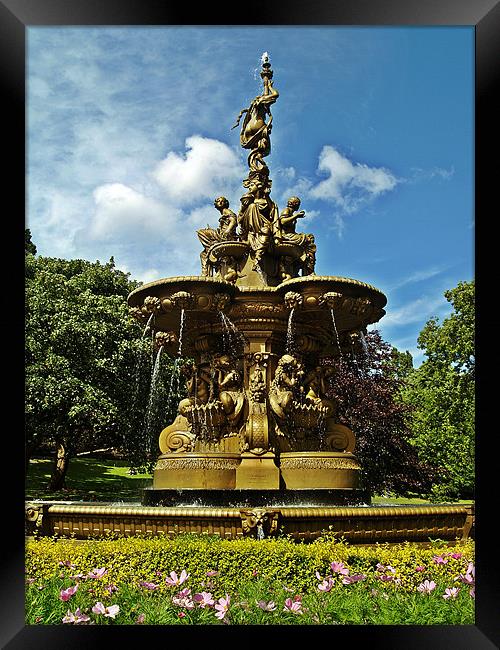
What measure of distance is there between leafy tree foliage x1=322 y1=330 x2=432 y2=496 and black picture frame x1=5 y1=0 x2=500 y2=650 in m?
21.4

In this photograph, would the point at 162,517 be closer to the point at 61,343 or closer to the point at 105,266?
the point at 61,343

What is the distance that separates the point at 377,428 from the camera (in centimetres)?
2622

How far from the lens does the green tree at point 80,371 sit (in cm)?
2469

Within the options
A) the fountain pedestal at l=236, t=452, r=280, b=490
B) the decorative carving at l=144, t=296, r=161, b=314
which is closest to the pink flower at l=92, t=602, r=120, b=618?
the fountain pedestal at l=236, t=452, r=280, b=490

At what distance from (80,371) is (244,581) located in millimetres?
20695

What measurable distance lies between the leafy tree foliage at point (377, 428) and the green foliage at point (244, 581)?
1756cm

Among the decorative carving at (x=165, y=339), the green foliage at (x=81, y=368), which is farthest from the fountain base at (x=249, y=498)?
the green foliage at (x=81, y=368)

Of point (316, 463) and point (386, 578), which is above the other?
point (316, 463)

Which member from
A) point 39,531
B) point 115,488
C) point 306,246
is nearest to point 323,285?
point 306,246

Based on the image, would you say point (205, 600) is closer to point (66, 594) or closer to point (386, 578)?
point (66, 594)

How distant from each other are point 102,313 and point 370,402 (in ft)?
35.2

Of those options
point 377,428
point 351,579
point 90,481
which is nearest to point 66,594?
point 351,579
